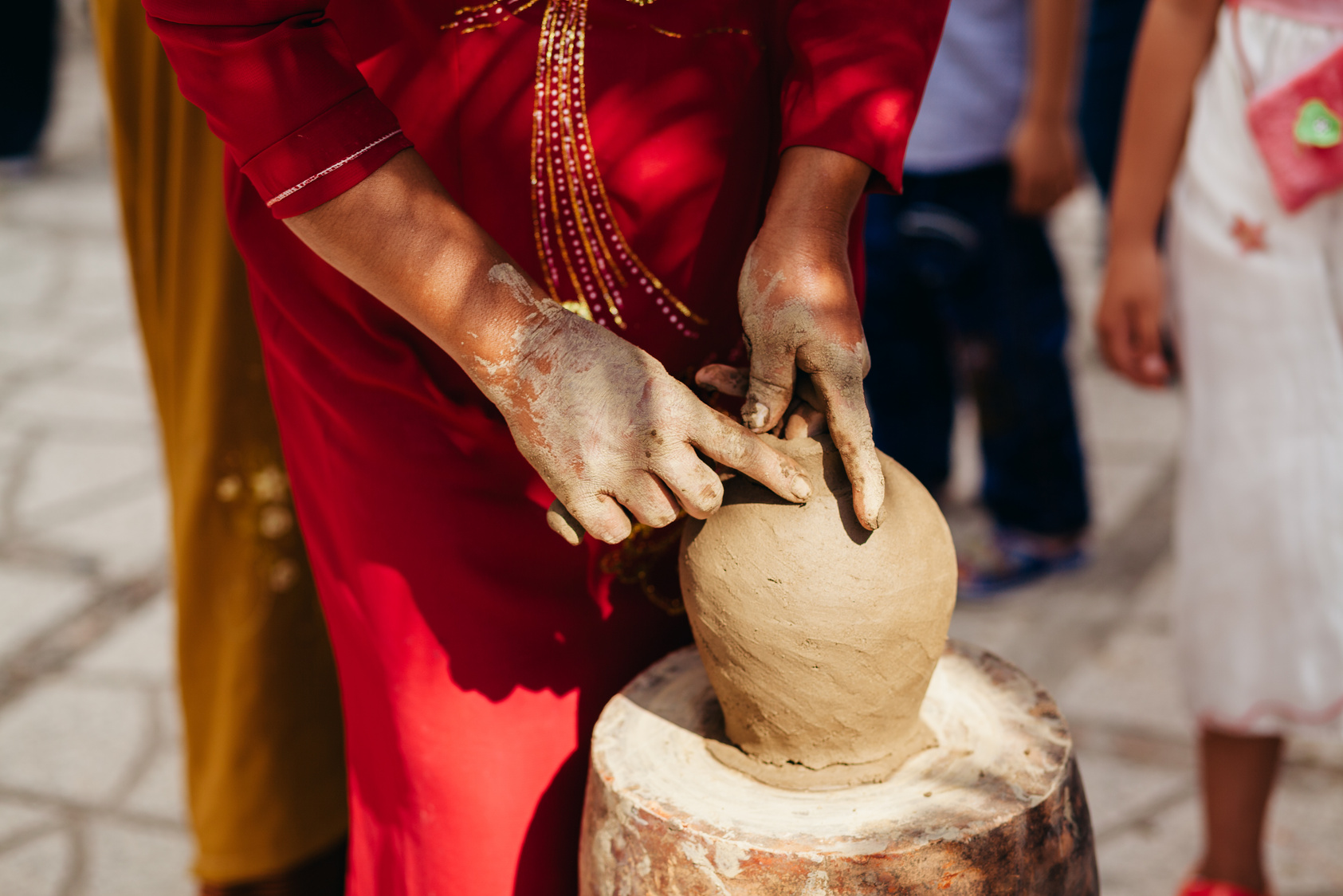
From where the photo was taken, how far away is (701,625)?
4.79 ft

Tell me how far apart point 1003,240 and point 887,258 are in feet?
1.00

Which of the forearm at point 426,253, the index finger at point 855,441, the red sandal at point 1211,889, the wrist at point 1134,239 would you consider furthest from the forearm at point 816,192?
the red sandal at point 1211,889

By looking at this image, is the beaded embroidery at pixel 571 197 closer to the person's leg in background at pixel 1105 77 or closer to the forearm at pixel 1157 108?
the forearm at pixel 1157 108

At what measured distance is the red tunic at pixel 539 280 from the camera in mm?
1436

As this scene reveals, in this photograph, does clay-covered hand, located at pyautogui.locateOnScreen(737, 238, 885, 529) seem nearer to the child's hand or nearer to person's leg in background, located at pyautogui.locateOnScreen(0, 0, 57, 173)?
the child's hand

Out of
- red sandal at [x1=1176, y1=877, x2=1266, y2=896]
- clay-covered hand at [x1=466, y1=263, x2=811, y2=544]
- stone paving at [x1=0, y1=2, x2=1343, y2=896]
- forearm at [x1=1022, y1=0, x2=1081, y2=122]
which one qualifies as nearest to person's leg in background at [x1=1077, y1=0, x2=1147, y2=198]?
forearm at [x1=1022, y1=0, x2=1081, y2=122]

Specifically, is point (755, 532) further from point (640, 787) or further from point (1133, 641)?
point (1133, 641)

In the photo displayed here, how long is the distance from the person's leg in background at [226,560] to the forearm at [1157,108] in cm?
152

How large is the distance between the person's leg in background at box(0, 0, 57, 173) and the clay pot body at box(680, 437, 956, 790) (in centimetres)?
673

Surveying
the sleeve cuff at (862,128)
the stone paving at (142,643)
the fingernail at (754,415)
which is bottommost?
the stone paving at (142,643)

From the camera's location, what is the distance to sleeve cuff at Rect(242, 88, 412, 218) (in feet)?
4.09

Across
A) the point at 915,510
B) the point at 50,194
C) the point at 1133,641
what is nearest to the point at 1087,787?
the point at 1133,641

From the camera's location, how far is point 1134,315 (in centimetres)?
241

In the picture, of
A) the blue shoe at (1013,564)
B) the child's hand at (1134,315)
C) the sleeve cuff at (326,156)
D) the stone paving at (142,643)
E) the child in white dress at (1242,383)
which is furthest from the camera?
the blue shoe at (1013,564)
